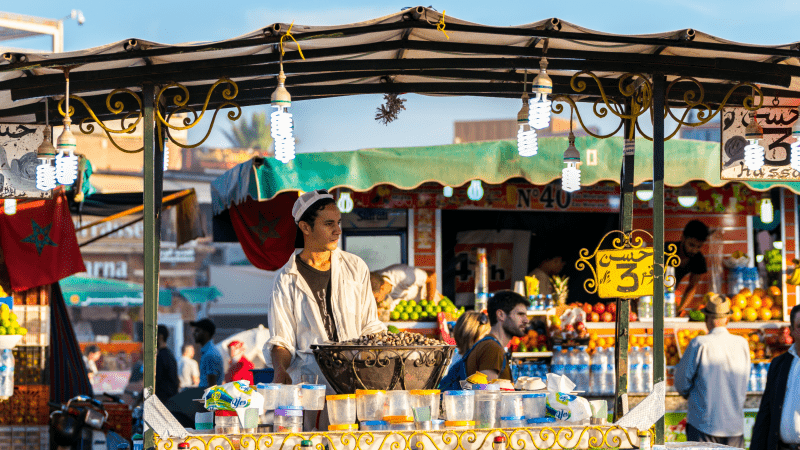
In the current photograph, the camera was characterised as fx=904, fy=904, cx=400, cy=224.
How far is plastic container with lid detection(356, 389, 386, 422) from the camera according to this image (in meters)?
4.52

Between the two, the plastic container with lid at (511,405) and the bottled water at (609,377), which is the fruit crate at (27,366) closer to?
the bottled water at (609,377)

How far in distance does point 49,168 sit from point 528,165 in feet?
17.2

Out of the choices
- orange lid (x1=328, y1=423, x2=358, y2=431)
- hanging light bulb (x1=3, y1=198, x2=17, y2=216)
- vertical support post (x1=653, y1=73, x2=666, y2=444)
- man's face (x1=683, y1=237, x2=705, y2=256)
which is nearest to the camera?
orange lid (x1=328, y1=423, x2=358, y2=431)

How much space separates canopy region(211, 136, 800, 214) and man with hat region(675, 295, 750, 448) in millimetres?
2063

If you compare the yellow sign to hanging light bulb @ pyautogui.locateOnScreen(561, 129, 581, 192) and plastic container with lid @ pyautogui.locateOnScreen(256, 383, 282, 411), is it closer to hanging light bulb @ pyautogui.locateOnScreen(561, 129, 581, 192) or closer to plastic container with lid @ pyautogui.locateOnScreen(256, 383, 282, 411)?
hanging light bulb @ pyautogui.locateOnScreen(561, 129, 581, 192)

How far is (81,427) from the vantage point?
31.0 ft

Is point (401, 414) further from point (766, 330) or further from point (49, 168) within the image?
point (766, 330)

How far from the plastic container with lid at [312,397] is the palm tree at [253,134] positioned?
51.6 m

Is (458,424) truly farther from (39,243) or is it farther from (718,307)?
(39,243)

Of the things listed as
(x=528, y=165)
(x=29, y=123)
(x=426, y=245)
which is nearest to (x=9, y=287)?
(x=29, y=123)

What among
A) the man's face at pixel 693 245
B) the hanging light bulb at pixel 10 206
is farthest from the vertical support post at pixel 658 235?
the hanging light bulb at pixel 10 206

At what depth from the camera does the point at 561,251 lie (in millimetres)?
12023

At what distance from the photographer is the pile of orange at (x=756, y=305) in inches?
395

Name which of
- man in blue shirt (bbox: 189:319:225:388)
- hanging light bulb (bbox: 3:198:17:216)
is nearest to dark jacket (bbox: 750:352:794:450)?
man in blue shirt (bbox: 189:319:225:388)
